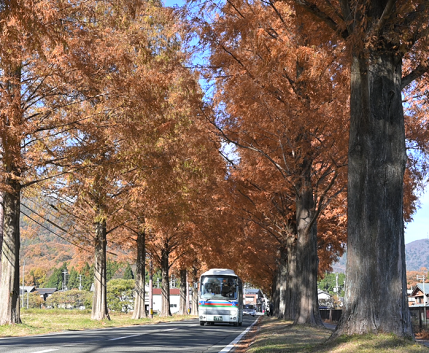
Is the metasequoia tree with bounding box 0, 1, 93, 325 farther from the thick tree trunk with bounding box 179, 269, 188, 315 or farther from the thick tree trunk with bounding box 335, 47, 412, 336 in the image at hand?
the thick tree trunk with bounding box 179, 269, 188, 315

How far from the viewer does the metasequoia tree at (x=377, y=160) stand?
25.1ft

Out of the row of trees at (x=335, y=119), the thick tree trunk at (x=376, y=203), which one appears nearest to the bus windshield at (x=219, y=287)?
the row of trees at (x=335, y=119)

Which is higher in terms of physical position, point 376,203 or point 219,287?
point 376,203

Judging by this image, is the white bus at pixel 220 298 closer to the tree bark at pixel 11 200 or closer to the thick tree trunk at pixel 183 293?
the tree bark at pixel 11 200

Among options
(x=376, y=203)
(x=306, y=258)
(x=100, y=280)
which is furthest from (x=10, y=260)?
(x=376, y=203)

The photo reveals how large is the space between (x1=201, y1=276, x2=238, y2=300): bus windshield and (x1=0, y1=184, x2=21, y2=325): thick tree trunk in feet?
50.3

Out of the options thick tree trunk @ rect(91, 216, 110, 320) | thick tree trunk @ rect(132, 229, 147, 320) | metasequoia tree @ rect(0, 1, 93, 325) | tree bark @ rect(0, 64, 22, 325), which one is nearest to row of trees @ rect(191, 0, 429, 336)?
metasequoia tree @ rect(0, 1, 93, 325)

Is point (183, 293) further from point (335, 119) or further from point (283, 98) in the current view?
point (335, 119)

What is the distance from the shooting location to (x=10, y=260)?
16.6m

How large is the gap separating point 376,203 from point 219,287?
78.0 feet

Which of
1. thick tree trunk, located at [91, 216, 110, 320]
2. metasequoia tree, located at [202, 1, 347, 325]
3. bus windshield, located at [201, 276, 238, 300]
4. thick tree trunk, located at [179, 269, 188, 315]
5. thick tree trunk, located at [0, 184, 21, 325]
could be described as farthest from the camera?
thick tree trunk, located at [179, 269, 188, 315]

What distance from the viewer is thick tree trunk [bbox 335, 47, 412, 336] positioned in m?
7.63

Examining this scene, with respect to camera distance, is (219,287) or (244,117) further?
(219,287)

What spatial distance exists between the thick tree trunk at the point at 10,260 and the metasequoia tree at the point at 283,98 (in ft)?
23.6
